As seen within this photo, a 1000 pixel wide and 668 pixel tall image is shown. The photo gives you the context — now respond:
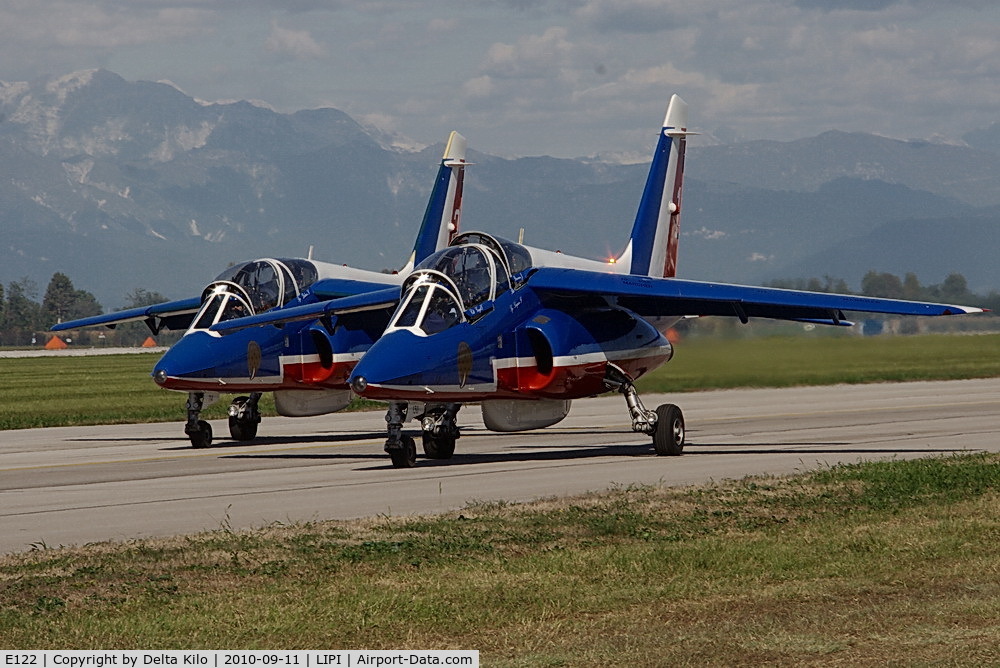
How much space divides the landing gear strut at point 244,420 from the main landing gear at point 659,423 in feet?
25.6

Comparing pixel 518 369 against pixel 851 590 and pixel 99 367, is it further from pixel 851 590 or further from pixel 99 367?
pixel 99 367

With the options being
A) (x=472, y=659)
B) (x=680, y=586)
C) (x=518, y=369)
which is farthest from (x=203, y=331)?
(x=472, y=659)

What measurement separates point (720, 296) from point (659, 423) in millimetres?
2079

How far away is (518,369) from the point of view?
68.4ft

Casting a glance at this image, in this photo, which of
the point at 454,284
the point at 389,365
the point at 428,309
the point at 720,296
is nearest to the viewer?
the point at 389,365

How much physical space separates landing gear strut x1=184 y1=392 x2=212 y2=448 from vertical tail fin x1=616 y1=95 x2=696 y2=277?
323 inches

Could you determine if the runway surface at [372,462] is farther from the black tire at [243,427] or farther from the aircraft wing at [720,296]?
the aircraft wing at [720,296]

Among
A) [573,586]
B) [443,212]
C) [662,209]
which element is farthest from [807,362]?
[573,586]

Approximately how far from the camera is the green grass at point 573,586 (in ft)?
28.6

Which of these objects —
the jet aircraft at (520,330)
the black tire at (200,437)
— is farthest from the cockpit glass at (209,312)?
the black tire at (200,437)

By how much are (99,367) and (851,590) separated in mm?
69466

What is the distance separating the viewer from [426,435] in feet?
71.7

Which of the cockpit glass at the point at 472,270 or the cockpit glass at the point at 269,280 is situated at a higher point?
the cockpit glass at the point at 269,280

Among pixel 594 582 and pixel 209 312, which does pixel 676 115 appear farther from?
pixel 594 582
